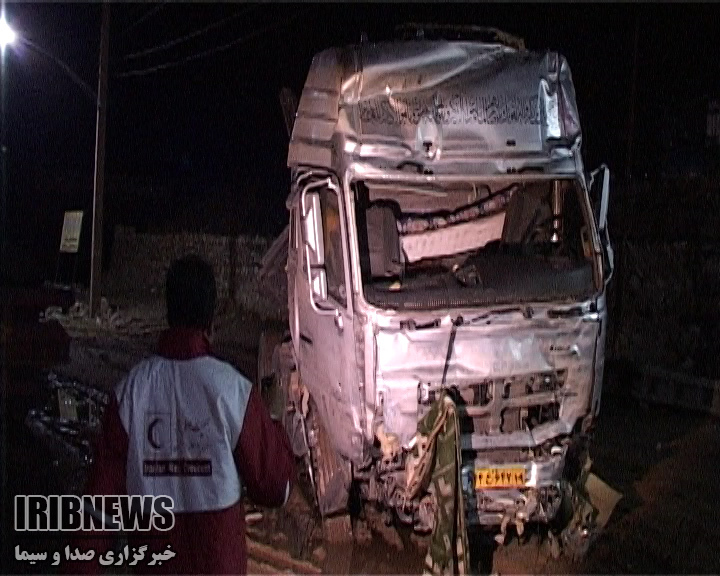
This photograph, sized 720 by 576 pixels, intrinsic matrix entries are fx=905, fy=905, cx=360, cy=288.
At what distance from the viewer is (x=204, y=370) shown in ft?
10.7

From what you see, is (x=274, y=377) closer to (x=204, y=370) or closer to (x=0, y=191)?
(x=204, y=370)

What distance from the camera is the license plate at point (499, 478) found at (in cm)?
562

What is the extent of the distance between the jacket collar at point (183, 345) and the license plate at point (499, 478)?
9.21ft

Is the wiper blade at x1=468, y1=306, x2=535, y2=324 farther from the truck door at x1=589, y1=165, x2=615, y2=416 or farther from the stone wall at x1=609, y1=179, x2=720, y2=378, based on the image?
the stone wall at x1=609, y1=179, x2=720, y2=378

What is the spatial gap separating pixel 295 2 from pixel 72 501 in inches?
574

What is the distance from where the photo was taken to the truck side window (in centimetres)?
601

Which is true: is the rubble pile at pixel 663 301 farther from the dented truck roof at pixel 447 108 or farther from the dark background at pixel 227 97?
the dented truck roof at pixel 447 108

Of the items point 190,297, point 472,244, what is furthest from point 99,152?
point 190,297

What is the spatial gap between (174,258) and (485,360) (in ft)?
44.6

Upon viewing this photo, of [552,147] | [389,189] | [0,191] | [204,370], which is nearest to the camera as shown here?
[204,370]

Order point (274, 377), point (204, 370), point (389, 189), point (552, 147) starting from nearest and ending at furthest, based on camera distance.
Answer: point (204, 370) → point (552, 147) → point (389, 189) → point (274, 377)

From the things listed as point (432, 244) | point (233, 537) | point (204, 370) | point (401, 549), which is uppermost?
point (432, 244)

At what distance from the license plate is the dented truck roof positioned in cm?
193

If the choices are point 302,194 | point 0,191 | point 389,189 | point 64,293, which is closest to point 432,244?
point 389,189
